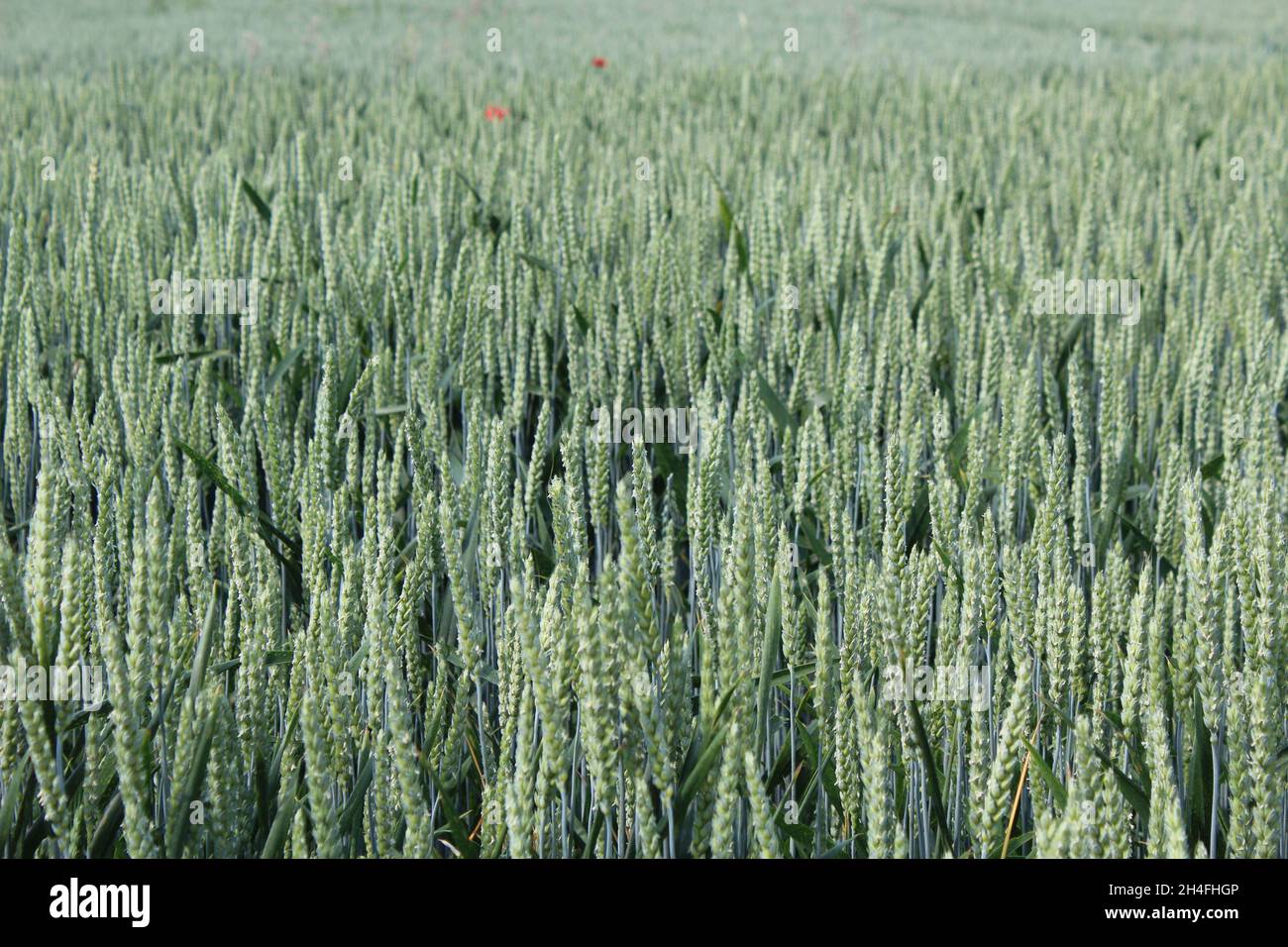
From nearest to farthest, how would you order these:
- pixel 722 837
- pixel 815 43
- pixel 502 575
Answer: pixel 722 837, pixel 502 575, pixel 815 43

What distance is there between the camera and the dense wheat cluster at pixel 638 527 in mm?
738

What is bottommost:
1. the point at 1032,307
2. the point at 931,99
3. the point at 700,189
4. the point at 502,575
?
the point at 502,575

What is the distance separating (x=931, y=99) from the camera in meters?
4.66

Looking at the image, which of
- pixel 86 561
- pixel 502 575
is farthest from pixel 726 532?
pixel 86 561

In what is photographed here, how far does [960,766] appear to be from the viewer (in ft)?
2.85

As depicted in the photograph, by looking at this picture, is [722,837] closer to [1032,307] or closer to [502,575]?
[502,575]

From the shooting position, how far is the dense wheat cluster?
738 mm

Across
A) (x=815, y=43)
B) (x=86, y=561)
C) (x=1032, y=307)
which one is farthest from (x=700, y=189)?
(x=815, y=43)

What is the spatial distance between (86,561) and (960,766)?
26.5 inches

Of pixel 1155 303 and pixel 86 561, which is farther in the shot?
pixel 1155 303

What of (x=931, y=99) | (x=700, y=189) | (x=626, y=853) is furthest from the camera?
(x=931, y=99)

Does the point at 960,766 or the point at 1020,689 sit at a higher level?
the point at 1020,689

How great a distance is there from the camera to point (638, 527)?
0.89m
